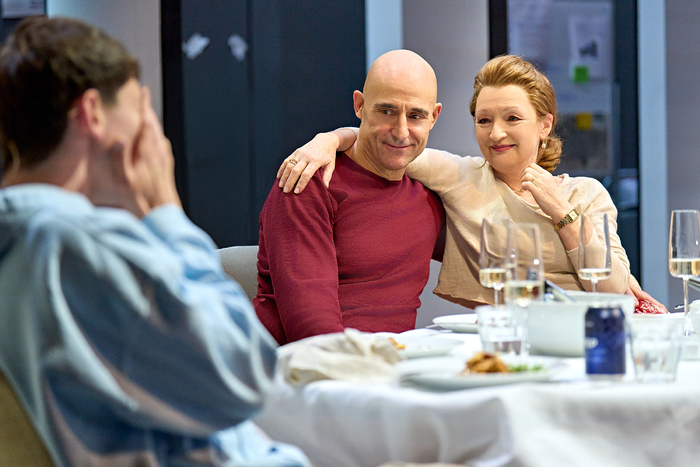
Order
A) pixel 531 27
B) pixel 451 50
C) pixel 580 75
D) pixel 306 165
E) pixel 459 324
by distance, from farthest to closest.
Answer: pixel 580 75, pixel 531 27, pixel 451 50, pixel 306 165, pixel 459 324

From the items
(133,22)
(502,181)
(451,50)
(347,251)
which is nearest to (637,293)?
(502,181)

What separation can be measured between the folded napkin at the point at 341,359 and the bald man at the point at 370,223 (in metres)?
0.69

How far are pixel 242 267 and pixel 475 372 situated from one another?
1.52 meters

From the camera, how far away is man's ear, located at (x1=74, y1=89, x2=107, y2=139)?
2.96 feet

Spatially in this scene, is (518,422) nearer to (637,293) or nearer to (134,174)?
(134,174)

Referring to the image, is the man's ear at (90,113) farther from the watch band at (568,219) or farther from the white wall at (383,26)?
the white wall at (383,26)

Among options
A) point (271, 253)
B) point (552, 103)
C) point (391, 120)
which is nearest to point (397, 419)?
point (271, 253)

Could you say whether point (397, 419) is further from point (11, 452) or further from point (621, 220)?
point (621, 220)

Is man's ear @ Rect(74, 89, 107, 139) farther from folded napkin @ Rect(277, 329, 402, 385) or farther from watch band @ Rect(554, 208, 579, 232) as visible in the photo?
watch band @ Rect(554, 208, 579, 232)

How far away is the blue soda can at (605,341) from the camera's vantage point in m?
1.11

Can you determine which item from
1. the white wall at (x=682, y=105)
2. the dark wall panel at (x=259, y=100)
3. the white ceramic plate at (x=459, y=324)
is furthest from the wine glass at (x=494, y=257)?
the white wall at (x=682, y=105)

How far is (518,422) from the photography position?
96 cm

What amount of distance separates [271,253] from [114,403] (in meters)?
1.18

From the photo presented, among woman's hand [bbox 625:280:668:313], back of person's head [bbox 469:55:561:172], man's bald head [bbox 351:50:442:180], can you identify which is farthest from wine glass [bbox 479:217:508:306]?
back of person's head [bbox 469:55:561:172]
